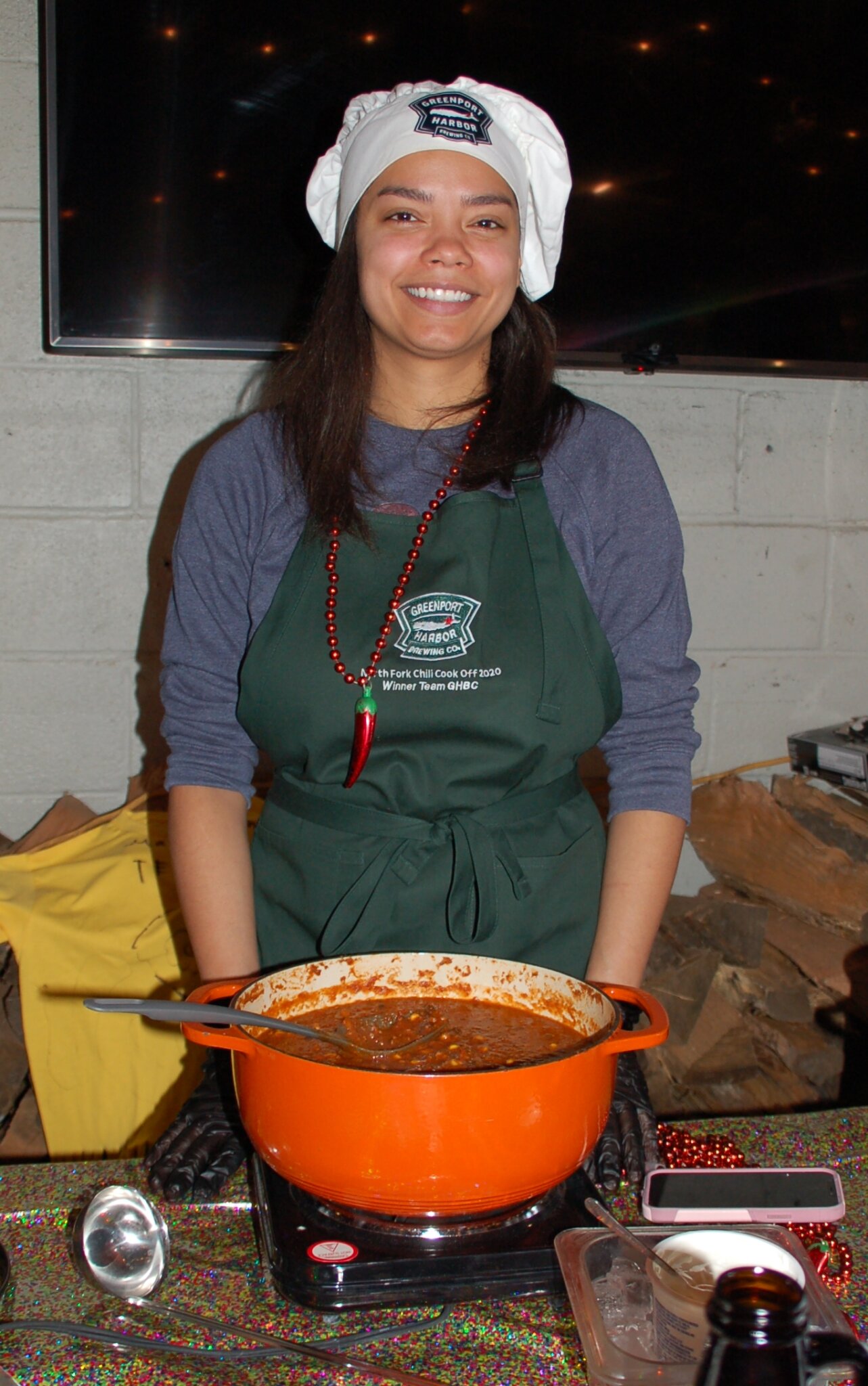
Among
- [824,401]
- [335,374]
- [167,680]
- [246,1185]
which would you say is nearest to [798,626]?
[824,401]

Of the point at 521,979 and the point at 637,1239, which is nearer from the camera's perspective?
the point at 637,1239

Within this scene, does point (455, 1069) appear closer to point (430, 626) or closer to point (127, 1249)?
point (127, 1249)

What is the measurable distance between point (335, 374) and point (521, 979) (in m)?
0.85

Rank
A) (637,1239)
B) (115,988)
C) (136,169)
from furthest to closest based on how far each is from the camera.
A: (136,169) < (115,988) < (637,1239)

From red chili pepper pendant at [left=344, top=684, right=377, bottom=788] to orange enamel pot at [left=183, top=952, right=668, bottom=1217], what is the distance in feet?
1.68

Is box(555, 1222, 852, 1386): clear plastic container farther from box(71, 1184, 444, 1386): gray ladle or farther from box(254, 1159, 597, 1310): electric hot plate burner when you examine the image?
box(71, 1184, 444, 1386): gray ladle

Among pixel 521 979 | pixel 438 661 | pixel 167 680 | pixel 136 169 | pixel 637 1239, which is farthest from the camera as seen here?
pixel 136 169

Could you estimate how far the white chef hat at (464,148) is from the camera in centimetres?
130

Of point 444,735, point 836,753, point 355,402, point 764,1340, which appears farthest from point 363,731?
point 836,753

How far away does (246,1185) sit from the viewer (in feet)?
2.75

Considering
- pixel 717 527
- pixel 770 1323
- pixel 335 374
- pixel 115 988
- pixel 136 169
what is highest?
pixel 136 169

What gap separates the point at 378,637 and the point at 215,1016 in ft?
2.06

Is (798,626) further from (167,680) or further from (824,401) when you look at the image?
(167,680)

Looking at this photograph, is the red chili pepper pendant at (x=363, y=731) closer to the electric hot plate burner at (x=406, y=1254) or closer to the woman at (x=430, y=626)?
the woman at (x=430, y=626)
